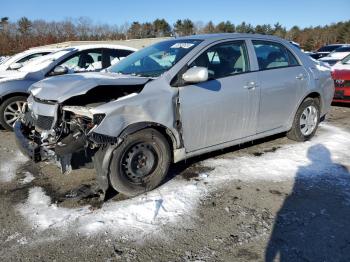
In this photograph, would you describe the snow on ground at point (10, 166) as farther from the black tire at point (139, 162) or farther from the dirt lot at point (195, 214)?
the black tire at point (139, 162)

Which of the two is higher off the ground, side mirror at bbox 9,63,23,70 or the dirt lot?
side mirror at bbox 9,63,23,70

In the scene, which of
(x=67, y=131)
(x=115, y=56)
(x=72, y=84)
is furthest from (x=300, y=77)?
(x=115, y=56)

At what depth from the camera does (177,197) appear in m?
3.98

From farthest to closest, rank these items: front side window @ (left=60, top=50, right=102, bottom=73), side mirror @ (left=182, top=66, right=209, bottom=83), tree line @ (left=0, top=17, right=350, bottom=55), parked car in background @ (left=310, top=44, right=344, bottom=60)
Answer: tree line @ (left=0, top=17, right=350, bottom=55) < parked car in background @ (left=310, top=44, right=344, bottom=60) < front side window @ (left=60, top=50, right=102, bottom=73) < side mirror @ (left=182, top=66, right=209, bottom=83)

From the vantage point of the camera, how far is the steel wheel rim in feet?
12.8

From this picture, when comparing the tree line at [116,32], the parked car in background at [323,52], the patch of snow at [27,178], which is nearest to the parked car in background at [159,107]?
the patch of snow at [27,178]

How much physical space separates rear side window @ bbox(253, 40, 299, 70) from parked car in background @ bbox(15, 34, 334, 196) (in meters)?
0.02

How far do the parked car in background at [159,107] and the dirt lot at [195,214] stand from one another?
1.25ft

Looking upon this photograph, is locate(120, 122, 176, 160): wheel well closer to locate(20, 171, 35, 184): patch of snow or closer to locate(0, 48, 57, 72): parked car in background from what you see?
locate(20, 171, 35, 184): patch of snow

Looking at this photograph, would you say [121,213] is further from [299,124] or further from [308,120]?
[308,120]

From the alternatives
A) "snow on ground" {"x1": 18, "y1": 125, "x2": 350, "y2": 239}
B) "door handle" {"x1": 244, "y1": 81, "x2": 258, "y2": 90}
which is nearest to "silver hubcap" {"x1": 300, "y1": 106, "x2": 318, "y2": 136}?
"snow on ground" {"x1": 18, "y1": 125, "x2": 350, "y2": 239}

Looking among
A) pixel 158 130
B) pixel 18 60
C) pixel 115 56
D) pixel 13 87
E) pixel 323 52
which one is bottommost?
pixel 158 130

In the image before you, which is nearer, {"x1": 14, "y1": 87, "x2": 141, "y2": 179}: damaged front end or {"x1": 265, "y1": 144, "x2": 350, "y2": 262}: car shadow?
{"x1": 265, "y1": 144, "x2": 350, "y2": 262}: car shadow

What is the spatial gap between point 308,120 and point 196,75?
284 centimetres
